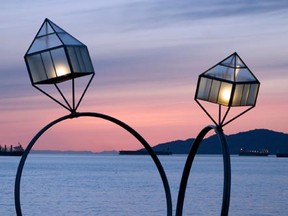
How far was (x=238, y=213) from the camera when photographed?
58531 mm

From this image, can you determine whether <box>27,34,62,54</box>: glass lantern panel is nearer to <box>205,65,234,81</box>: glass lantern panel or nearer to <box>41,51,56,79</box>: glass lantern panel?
<box>41,51,56,79</box>: glass lantern panel

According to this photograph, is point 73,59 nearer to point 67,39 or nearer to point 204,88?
point 67,39

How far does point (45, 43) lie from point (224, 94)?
8.71 feet

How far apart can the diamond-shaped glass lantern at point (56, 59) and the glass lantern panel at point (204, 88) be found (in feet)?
5.60

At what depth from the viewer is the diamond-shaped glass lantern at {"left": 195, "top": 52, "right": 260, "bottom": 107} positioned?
1237 centimetres

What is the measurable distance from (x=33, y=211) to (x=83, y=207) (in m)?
3.99

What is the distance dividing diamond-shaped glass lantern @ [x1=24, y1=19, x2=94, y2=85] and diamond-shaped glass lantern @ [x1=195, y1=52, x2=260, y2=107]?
176cm

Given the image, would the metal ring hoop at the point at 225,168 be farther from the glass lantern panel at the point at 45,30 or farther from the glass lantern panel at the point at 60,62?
the glass lantern panel at the point at 45,30

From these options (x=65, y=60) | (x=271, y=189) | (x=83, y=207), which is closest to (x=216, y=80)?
(x=65, y=60)

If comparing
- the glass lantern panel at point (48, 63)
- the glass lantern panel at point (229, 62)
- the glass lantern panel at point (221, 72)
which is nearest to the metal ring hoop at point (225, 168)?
the glass lantern panel at point (221, 72)

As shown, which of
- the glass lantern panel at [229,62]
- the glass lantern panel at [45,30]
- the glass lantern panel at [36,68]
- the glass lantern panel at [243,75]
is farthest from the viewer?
the glass lantern panel at [229,62]

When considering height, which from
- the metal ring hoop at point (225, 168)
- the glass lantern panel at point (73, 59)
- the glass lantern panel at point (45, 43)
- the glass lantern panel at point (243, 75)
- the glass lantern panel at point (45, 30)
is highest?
the glass lantern panel at point (45, 30)

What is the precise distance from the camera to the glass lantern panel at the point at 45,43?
11.9m

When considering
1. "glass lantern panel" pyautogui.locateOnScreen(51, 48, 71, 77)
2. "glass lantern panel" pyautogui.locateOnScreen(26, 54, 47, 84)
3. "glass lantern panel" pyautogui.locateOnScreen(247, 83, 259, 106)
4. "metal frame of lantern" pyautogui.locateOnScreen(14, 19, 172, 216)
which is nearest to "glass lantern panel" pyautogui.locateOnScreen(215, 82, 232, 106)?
"glass lantern panel" pyautogui.locateOnScreen(247, 83, 259, 106)
